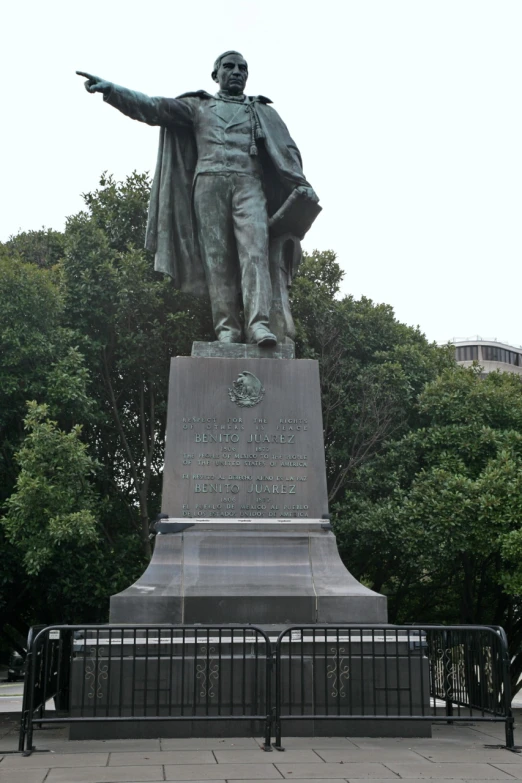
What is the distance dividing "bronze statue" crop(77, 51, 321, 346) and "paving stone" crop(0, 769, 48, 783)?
5622 mm

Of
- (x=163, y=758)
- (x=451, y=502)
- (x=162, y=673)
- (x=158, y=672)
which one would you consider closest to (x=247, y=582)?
(x=162, y=673)

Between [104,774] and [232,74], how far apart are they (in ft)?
28.6

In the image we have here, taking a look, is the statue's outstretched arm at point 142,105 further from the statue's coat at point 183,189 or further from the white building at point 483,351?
the white building at point 483,351

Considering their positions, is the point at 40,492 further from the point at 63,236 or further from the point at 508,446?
the point at 508,446

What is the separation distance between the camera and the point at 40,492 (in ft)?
48.9

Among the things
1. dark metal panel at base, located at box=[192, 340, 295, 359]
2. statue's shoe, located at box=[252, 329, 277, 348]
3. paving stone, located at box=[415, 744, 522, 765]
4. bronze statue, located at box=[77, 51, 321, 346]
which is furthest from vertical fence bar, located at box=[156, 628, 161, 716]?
bronze statue, located at box=[77, 51, 321, 346]

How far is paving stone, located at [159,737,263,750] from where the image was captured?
7137 millimetres

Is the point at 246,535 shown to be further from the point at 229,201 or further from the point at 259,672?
the point at 229,201

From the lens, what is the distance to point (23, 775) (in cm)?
607

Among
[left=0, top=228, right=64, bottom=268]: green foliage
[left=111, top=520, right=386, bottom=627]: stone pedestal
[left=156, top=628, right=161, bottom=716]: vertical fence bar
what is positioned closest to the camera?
[left=156, top=628, right=161, bottom=716]: vertical fence bar

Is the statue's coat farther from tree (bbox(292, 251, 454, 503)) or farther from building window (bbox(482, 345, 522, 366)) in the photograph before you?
building window (bbox(482, 345, 522, 366))

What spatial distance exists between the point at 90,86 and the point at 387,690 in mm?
7511

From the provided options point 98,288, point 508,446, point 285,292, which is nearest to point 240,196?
point 285,292

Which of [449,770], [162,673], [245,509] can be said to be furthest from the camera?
[245,509]
